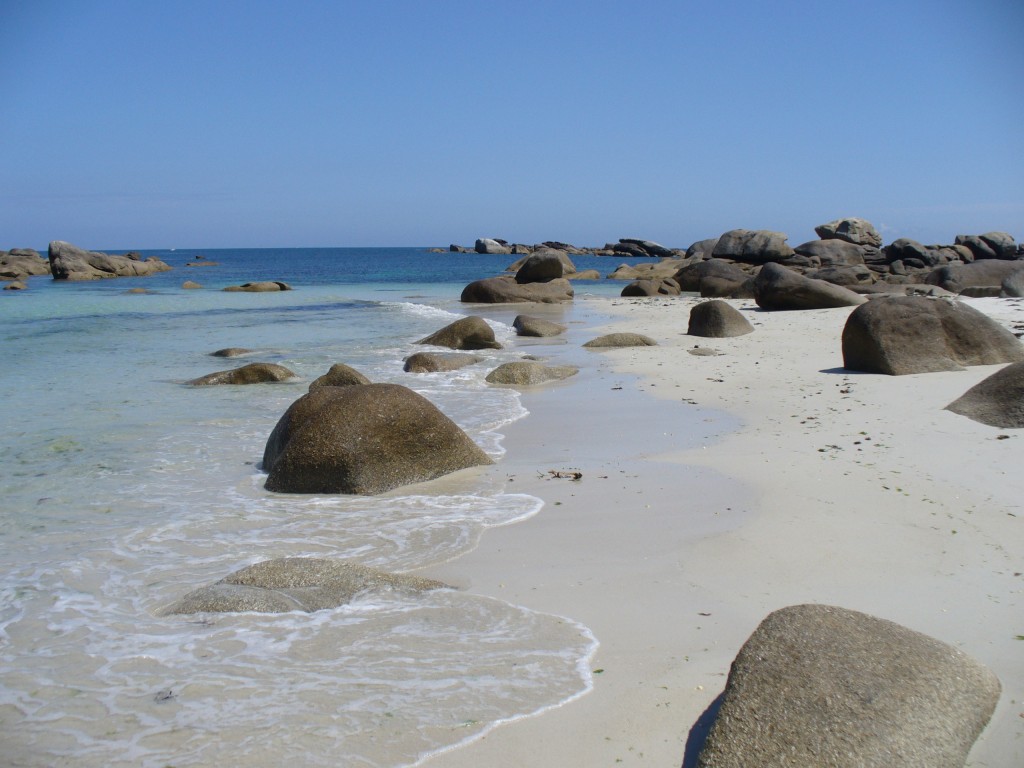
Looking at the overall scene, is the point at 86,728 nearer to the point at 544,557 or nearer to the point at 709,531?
the point at 544,557

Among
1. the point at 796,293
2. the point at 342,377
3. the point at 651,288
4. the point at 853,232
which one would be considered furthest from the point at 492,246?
the point at 342,377

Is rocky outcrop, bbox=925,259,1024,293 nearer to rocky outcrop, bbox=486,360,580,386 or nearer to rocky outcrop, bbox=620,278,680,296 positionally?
rocky outcrop, bbox=620,278,680,296

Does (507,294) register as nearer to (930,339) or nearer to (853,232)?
(930,339)

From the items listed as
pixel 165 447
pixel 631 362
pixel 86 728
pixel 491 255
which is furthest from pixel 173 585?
pixel 491 255

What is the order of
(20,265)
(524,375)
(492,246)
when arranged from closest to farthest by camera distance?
(524,375) < (20,265) < (492,246)

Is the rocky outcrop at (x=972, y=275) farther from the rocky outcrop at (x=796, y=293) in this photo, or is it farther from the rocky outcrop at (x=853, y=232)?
the rocky outcrop at (x=853, y=232)

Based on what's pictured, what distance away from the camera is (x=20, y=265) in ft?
168

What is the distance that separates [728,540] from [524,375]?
267 inches

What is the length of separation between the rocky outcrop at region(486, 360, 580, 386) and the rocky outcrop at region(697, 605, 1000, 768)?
28.0ft

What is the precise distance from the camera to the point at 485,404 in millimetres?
10359

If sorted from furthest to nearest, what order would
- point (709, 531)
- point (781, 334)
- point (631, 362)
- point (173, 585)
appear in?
point (781, 334)
point (631, 362)
point (709, 531)
point (173, 585)

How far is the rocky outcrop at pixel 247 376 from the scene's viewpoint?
40.2 feet

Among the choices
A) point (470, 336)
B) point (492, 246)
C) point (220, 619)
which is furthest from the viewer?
point (492, 246)

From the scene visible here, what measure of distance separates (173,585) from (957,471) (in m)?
5.32
